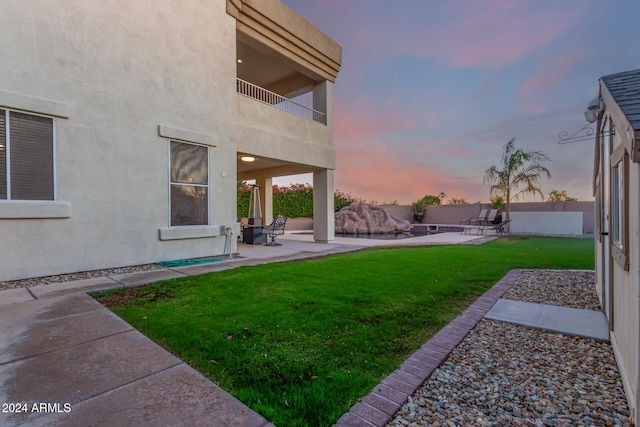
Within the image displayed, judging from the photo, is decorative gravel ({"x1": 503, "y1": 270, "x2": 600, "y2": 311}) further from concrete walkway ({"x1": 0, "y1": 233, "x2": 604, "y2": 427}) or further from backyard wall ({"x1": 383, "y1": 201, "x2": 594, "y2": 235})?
backyard wall ({"x1": 383, "y1": 201, "x2": 594, "y2": 235})

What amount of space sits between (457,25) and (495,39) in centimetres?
Answer: 166

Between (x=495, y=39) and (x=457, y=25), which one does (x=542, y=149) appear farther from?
(x=457, y=25)

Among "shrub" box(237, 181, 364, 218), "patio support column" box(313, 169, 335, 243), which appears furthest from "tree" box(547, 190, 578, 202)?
"patio support column" box(313, 169, 335, 243)

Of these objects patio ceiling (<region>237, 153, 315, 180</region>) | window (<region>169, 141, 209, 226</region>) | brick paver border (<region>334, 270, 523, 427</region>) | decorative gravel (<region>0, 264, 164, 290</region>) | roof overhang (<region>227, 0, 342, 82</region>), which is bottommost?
brick paver border (<region>334, 270, 523, 427</region>)

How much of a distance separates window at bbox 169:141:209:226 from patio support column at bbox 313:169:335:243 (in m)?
5.18

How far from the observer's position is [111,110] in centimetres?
620

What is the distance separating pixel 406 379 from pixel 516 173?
19.3 metres

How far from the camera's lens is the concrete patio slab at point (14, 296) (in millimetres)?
4080

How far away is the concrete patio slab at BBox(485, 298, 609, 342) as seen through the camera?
132 inches

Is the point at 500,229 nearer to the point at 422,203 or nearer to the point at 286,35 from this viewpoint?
the point at 422,203

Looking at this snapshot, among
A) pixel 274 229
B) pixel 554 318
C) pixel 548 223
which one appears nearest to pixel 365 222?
pixel 274 229

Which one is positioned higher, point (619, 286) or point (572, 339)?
point (619, 286)

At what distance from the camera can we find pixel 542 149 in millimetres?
16859

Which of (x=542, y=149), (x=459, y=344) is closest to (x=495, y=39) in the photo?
(x=542, y=149)
